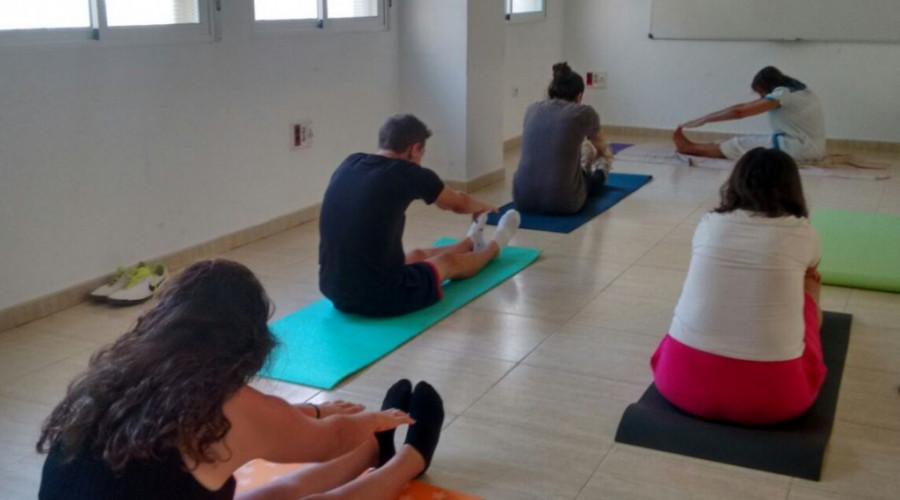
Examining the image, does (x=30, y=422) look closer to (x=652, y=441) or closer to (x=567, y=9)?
(x=652, y=441)

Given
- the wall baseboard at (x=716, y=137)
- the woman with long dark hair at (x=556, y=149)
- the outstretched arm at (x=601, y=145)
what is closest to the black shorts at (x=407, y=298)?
the woman with long dark hair at (x=556, y=149)

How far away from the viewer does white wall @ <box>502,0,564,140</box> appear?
7785 mm

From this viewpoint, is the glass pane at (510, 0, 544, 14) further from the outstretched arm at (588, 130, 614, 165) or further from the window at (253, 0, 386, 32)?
the window at (253, 0, 386, 32)

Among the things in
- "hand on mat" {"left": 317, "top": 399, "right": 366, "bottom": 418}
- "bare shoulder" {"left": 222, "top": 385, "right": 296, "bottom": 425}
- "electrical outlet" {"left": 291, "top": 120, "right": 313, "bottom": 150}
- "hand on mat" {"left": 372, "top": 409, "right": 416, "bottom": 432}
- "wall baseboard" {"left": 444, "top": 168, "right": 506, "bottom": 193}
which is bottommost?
"wall baseboard" {"left": 444, "top": 168, "right": 506, "bottom": 193}

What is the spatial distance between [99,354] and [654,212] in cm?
433

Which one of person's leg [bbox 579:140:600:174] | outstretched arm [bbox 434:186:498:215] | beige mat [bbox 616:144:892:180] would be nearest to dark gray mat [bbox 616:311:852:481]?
outstretched arm [bbox 434:186:498:215]

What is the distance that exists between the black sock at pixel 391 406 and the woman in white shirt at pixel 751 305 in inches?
29.9

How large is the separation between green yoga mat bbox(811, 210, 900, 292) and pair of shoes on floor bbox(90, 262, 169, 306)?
2855mm

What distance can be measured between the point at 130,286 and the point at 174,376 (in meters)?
2.48

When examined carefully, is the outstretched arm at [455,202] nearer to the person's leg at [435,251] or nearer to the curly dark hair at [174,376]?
the person's leg at [435,251]

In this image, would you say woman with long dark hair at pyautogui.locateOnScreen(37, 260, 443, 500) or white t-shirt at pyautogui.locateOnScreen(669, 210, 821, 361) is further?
white t-shirt at pyautogui.locateOnScreen(669, 210, 821, 361)

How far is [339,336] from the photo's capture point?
3.51 m

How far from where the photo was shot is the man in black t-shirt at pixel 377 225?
11.8 ft

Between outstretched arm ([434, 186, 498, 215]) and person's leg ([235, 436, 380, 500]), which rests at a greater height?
outstretched arm ([434, 186, 498, 215])
